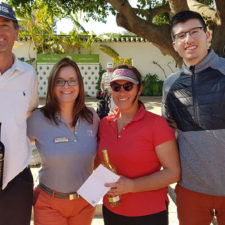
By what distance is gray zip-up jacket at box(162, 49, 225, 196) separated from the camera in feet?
7.18

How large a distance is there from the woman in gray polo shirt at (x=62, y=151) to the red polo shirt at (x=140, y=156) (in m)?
0.33

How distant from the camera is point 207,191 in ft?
7.38

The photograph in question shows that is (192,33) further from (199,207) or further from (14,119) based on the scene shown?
(14,119)

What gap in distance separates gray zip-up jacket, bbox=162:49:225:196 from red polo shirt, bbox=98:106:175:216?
22 centimetres

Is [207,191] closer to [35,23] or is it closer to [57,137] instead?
[57,137]

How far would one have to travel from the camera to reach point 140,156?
2.18 m

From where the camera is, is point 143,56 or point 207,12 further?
point 143,56

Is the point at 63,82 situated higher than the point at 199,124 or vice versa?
the point at 63,82

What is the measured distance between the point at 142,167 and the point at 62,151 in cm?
73

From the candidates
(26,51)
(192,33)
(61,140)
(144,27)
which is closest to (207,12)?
(144,27)

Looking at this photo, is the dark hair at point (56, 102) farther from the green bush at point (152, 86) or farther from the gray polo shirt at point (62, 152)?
the green bush at point (152, 86)

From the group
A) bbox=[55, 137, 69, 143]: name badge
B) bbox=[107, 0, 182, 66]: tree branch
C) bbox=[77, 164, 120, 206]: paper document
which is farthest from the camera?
bbox=[107, 0, 182, 66]: tree branch

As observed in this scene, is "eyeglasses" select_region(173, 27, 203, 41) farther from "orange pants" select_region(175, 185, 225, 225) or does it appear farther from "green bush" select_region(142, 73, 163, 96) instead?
"green bush" select_region(142, 73, 163, 96)

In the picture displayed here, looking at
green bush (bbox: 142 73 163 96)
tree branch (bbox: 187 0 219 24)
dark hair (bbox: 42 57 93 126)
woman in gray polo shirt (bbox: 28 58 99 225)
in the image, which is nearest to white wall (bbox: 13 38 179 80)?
green bush (bbox: 142 73 163 96)
